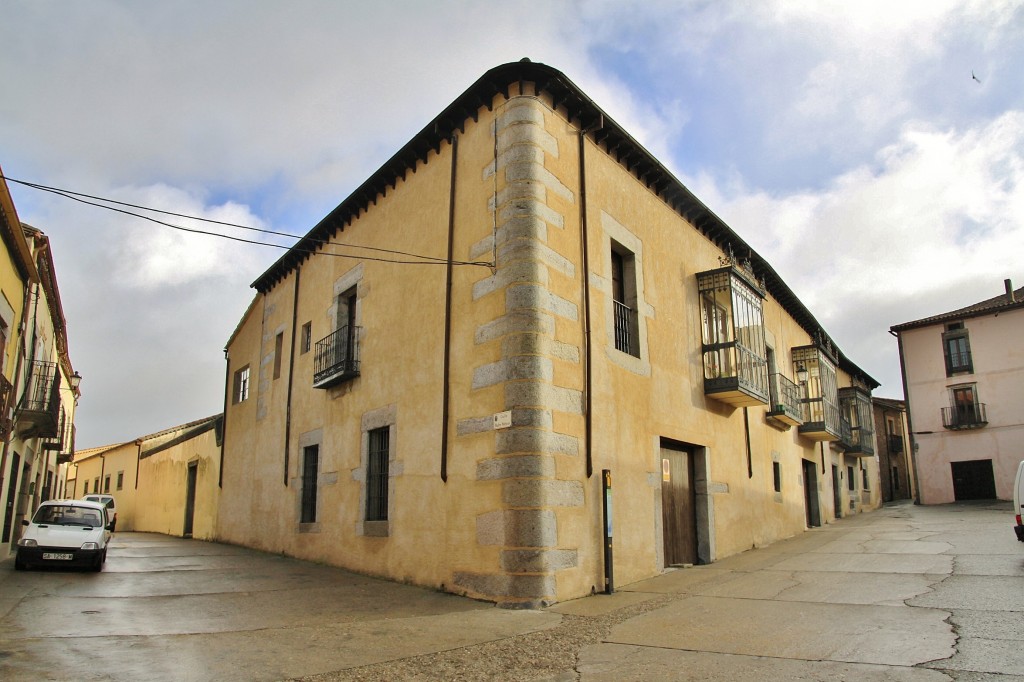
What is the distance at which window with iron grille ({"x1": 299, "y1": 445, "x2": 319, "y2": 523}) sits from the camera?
13.0 metres

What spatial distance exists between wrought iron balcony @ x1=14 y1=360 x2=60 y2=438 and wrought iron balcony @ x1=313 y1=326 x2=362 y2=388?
6661 millimetres

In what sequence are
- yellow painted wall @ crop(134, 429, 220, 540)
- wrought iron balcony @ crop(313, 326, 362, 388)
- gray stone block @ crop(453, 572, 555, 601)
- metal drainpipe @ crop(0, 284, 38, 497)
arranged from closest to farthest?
gray stone block @ crop(453, 572, 555, 601)
wrought iron balcony @ crop(313, 326, 362, 388)
metal drainpipe @ crop(0, 284, 38, 497)
yellow painted wall @ crop(134, 429, 220, 540)

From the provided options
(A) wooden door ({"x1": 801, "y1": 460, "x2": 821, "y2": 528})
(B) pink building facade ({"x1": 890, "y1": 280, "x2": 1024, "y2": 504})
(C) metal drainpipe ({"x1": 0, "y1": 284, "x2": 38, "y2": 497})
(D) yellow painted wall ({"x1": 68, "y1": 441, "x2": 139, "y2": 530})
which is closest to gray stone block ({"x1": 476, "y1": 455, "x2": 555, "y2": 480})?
(C) metal drainpipe ({"x1": 0, "y1": 284, "x2": 38, "y2": 497})

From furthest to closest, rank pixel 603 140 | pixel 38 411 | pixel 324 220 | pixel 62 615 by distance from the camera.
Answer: pixel 38 411
pixel 324 220
pixel 603 140
pixel 62 615

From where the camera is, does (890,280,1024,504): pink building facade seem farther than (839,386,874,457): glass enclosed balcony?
Yes

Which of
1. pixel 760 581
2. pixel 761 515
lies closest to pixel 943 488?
pixel 761 515

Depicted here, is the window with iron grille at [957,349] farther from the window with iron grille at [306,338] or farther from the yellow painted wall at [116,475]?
the yellow painted wall at [116,475]

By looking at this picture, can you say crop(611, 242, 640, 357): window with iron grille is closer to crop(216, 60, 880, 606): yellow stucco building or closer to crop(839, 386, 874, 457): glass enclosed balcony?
crop(216, 60, 880, 606): yellow stucco building

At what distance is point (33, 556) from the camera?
37.1ft

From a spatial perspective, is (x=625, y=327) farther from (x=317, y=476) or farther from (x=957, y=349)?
(x=957, y=349)

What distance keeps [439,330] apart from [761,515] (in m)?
8.10

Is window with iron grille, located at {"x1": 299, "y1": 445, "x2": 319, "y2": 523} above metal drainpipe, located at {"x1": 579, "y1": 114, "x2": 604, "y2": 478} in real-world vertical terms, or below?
below

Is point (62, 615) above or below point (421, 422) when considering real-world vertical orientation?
below

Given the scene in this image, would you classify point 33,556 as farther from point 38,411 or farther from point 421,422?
point 421,422
